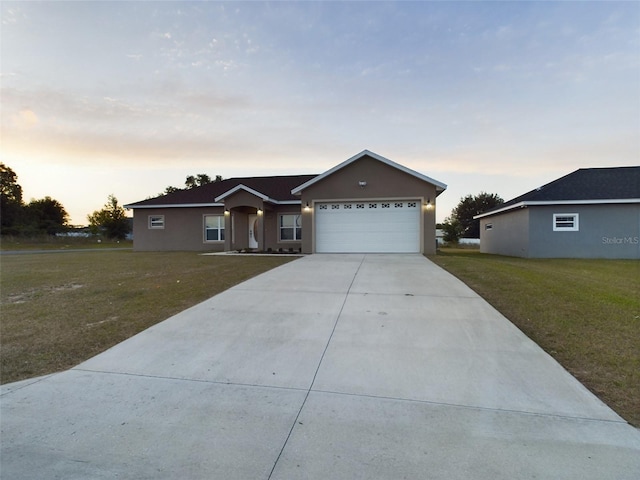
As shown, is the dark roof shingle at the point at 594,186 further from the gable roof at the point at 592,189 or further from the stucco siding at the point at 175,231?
the stucco siding at the point at 175,231

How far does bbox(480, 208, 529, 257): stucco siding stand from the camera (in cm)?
1698

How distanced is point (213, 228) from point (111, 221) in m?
30.1

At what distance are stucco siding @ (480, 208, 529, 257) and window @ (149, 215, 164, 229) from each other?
21.9 metres

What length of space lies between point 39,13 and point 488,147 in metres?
20.6

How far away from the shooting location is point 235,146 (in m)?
18.9

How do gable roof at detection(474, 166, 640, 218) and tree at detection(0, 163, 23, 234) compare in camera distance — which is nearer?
gable roof at detection(474, 166, 640, 218)

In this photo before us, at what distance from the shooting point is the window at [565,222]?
16.1 metres

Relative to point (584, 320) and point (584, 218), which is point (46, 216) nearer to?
point (584, 320)

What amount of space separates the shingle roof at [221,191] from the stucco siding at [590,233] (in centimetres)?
1359

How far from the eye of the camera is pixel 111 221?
4228 centimetres

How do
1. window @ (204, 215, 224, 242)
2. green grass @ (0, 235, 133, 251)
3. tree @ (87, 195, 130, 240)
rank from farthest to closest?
tree @ (87, 195, 130, 240) → green grass @ (0, 235, 133, 251) → window @ (204, 215, 224, 242)

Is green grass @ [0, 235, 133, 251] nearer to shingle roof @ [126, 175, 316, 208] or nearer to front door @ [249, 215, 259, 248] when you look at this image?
shingle roof @ [126, 175, 316, 208]

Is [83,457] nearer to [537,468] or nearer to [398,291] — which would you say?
[537,468]

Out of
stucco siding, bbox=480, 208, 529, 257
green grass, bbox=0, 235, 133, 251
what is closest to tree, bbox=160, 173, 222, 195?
green grass, bbox=0, 235, 133, 251
